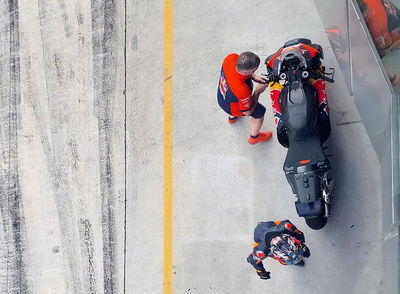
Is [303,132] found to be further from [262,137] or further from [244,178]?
[244,178]

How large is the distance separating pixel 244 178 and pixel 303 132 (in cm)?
134

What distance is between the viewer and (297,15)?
8.38m

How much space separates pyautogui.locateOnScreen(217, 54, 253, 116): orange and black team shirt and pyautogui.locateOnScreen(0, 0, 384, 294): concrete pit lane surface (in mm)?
880

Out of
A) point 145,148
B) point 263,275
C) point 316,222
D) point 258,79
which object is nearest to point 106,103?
point 145,148

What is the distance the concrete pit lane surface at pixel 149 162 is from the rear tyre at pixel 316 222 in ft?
1.06

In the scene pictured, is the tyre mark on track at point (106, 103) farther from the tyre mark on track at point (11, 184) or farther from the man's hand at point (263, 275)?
the man's hand at point (263, 275)

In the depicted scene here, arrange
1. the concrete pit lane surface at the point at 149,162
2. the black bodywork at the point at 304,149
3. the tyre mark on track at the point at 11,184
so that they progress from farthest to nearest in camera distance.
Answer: the tyre mark on track at the point at 11,184, the concrete pit lane surface at the point at 149,162, the black bodywork at the point at 304,149

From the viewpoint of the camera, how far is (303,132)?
7.30 metres

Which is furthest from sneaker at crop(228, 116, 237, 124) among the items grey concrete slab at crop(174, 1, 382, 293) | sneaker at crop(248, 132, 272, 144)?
sneaker at crop(248, 132, 272, 144)

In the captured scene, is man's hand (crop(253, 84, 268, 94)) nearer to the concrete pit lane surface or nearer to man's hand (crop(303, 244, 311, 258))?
the concrete pit lane surface

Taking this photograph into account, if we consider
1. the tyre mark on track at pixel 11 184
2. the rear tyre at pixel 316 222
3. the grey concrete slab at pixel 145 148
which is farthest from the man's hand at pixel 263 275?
the tyre mark on track at pixel 11 184

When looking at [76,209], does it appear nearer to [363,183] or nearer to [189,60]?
[189,60]

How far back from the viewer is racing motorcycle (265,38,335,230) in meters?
7.24

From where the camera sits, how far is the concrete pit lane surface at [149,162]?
8031 millimetres
